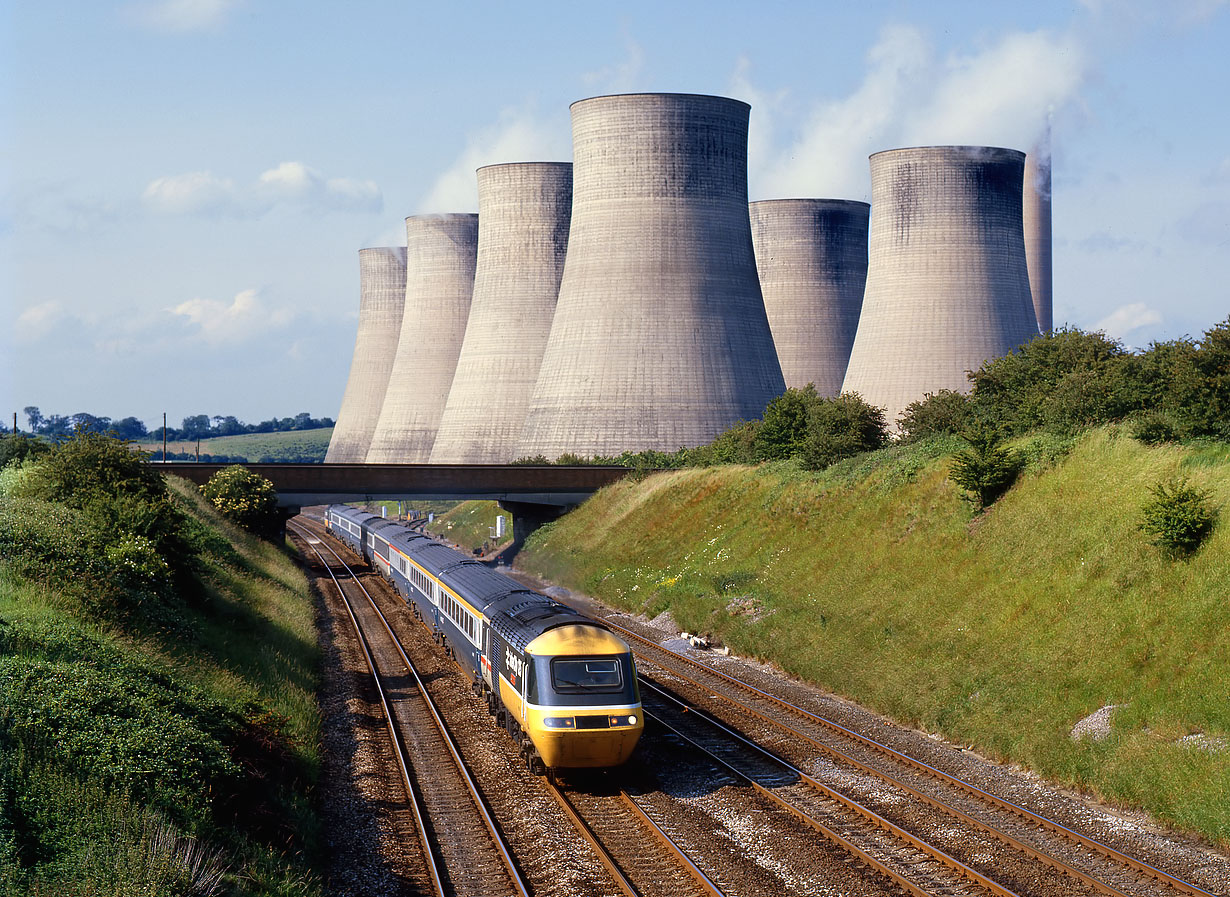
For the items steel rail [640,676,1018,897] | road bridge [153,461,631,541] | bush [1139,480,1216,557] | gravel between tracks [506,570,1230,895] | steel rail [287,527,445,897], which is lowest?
gravel between tracks [506,570,1230,895]

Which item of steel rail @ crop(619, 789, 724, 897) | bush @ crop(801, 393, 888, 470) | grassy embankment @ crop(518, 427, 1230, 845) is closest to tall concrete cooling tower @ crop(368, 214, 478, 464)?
bush @ crop(801, 393, 888, 470)

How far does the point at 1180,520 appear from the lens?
1698cm

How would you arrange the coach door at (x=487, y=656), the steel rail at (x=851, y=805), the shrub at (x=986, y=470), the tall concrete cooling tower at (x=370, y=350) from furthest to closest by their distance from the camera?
1. the tall concrete cooling tower at (x=370, y=350)
2. the shrub at (x=986, y=470)
3. the coach door at (x=487, y=656)
4. the steel rail at (x=851, y=805)

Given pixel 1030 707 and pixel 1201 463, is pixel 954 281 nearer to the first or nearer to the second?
pixel 1201 463

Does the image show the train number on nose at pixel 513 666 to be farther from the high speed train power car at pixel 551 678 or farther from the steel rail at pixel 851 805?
the steel rail at pixel 851 805

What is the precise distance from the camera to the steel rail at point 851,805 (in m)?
10.7

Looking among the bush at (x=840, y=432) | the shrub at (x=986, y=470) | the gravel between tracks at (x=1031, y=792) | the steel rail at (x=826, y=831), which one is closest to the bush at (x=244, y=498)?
the bush at (x=840, y=432)

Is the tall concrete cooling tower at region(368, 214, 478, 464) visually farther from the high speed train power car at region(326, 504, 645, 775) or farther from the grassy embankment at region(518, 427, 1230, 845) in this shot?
the high speed train power car at region(326, 504, 645, 775)

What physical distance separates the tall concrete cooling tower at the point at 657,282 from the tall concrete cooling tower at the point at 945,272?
19.0 ft

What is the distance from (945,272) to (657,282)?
11.7m

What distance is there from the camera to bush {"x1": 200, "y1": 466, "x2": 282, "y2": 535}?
40688mm

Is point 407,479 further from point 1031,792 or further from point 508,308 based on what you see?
point 1031,792

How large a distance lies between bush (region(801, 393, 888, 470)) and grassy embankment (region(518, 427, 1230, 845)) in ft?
4.30

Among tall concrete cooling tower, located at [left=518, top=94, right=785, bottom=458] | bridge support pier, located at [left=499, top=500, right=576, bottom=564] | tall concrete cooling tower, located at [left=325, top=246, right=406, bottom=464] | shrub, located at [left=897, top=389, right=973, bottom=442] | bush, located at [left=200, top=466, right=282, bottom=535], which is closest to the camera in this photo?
shrub, located at [left=897, top=389, right=973, bottom=442]
